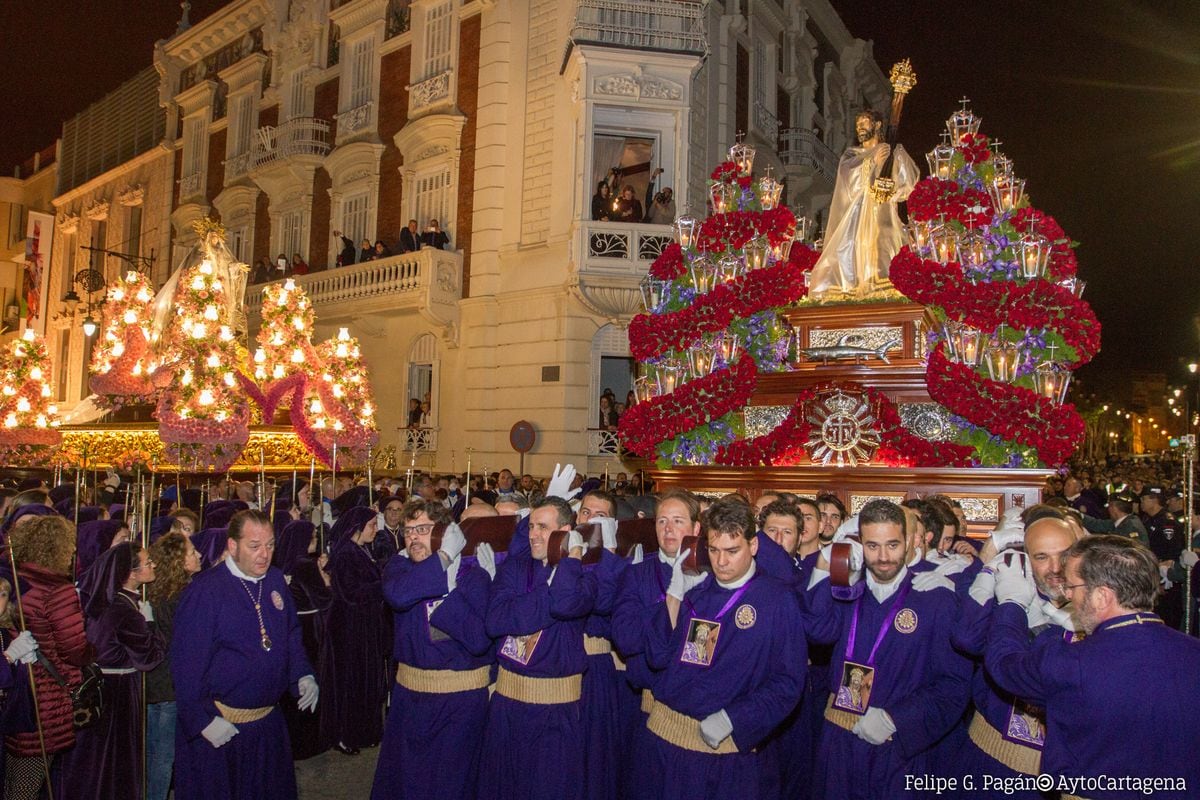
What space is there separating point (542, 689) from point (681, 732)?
1073mm

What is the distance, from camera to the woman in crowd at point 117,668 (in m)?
5.26

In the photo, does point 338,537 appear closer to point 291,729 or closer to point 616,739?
point 291,729

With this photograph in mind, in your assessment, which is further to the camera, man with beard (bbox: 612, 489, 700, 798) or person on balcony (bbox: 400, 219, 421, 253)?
person on balcony (bbox: 400, 219, 421, 253)

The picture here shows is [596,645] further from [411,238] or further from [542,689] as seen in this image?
[411,238]

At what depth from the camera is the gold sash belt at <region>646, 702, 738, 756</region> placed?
4.23m

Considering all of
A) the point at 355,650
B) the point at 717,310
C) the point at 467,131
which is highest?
the point at 467,131

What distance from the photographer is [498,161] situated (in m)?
20.0

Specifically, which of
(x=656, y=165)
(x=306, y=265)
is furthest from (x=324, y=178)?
(x=656, y=165)

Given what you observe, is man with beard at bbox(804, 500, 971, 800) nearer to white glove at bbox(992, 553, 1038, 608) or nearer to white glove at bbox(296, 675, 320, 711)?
white glove at bbox(992, 553, 1038, 608)

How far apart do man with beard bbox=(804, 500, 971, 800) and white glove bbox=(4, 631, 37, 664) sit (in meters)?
3.76

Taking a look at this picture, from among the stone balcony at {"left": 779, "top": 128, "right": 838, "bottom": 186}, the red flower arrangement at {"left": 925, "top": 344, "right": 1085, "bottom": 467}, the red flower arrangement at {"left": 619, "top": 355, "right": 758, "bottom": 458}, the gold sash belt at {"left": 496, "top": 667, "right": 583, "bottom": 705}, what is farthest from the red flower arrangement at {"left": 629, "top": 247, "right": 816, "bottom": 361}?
the stone balcony at {"left": 779, "top": 128, "right": 838, "bottom": 186}

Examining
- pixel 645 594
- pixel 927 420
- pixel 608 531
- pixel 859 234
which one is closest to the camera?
pixel 645 594

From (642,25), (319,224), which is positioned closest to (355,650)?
(642,25)

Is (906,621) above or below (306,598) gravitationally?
above
